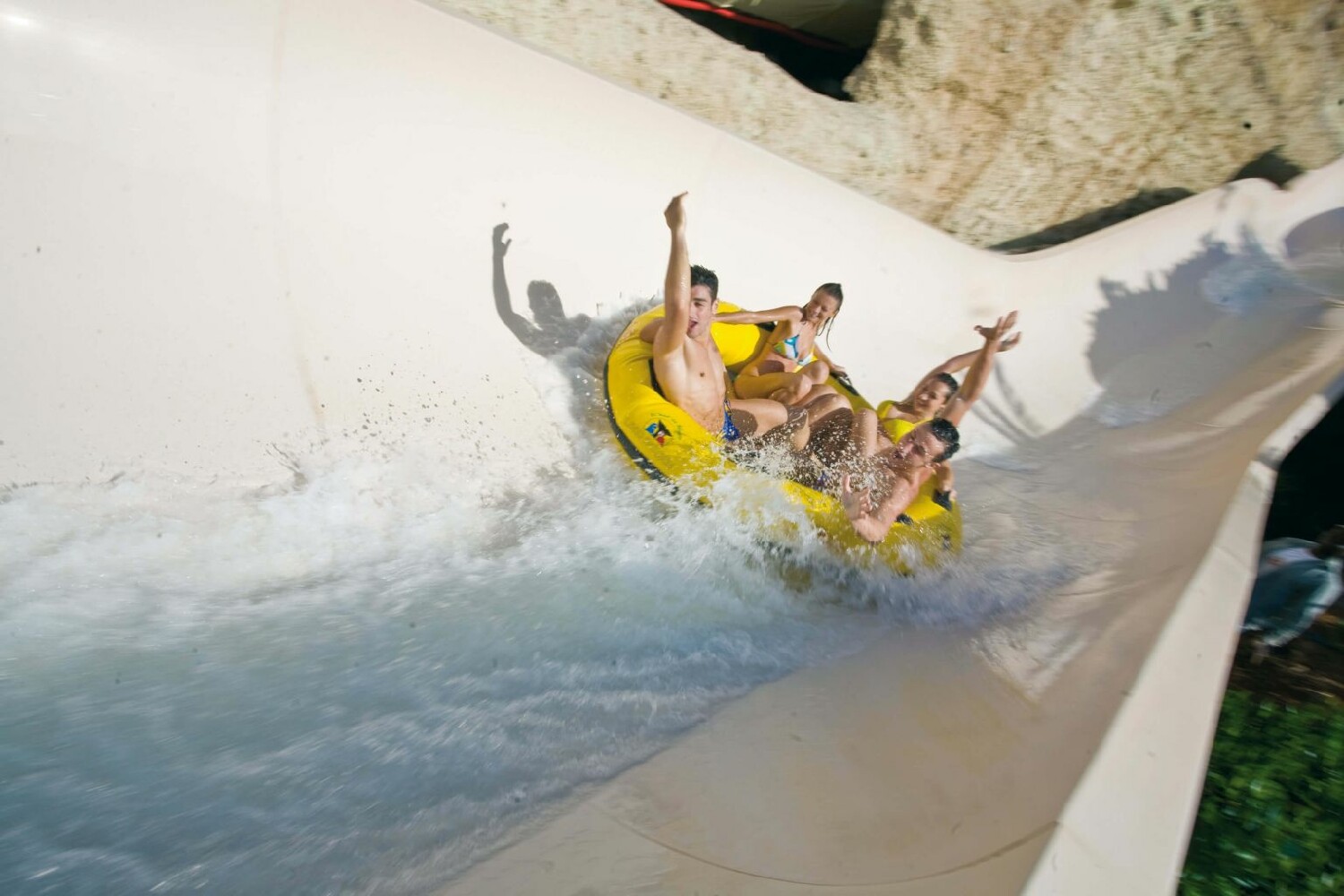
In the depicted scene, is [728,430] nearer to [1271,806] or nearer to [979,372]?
[979,372]

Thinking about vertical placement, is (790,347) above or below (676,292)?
below

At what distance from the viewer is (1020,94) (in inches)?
153

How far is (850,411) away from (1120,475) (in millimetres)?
1588

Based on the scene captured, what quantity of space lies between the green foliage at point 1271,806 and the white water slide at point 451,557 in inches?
12.4

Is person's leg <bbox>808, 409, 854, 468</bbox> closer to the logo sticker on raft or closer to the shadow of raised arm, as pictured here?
the logo sticker on raft

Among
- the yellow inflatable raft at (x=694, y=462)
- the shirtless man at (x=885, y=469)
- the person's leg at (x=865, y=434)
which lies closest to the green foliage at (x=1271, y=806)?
the yellow inflatable raft at (x=694, y=462)

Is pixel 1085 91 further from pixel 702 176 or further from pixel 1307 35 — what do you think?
pixel 702 176

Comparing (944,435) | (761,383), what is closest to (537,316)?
(761,383)

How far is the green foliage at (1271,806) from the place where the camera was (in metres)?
1.60

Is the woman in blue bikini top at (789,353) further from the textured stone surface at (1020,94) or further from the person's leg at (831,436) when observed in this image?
the textured stone surface at (1020,94)

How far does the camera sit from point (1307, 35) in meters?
3.97

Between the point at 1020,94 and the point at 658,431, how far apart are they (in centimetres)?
293

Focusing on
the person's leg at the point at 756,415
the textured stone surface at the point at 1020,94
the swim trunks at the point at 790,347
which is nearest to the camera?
the person's leg at the point at 756,415

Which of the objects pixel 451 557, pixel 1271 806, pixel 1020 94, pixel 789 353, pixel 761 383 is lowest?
pixel 1271 806
